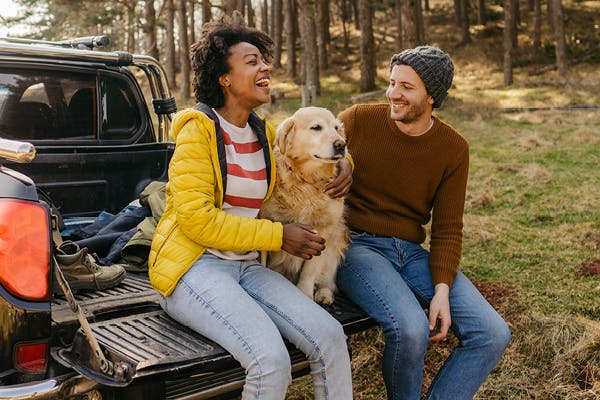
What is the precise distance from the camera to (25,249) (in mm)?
2082

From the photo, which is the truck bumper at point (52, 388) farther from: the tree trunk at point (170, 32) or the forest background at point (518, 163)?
the tree trunk at point (170, 32)

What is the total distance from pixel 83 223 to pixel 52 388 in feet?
7.29

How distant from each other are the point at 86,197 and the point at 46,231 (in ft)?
7.83

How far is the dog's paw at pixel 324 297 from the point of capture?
323 cm

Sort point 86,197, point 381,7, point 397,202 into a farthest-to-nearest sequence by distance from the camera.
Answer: point 381,7 < point 86,197 < point 397,202

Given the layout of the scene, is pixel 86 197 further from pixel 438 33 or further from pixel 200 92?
pixel 438 33

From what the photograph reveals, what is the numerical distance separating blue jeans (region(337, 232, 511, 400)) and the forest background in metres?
0.66

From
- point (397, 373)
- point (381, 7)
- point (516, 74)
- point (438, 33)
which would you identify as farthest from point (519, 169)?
point (438, 33)

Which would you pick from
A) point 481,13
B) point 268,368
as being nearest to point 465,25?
point 481,13

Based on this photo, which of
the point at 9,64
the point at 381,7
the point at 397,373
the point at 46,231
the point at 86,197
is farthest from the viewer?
the point at 381,7

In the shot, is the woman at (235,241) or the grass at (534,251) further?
the grass at (534,251)

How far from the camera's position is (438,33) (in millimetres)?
36594

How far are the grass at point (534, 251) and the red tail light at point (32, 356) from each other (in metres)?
1.91

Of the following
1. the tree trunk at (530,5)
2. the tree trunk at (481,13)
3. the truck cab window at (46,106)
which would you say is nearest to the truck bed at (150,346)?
the truck cab window at (46,106)
